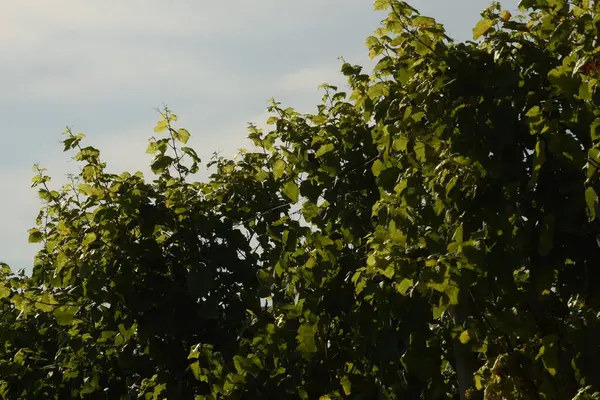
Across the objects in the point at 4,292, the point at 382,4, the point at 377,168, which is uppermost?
the point at 4,292

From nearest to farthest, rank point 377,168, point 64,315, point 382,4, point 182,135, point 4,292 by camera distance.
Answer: point 382,4
point 377,168
point 64,315
point 182,135
point 4,292

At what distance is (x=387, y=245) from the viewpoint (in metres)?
4.00

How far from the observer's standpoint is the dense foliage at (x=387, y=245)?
12.2 ft

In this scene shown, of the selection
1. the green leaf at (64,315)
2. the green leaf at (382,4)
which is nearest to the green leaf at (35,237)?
the green leaf at (64,315)

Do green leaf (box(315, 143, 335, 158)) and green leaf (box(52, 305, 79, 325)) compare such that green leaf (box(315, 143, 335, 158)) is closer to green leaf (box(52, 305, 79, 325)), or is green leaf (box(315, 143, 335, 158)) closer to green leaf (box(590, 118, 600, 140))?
green leaf (box(590, 118, 600, 140))

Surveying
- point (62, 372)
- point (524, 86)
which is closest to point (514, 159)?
point (524, 86)

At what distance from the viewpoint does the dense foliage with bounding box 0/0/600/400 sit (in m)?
3.72

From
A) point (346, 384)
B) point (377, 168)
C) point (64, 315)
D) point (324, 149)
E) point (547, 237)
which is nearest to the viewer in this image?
point (547, 237)

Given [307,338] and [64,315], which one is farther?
[64,315]

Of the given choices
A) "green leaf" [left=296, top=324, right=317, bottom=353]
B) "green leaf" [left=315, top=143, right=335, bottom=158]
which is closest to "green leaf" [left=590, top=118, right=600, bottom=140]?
"green leaf" [left=315, top=143, right=335, bottom=158]

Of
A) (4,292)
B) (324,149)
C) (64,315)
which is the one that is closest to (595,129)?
(324,149)

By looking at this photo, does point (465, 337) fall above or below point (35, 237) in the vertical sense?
below

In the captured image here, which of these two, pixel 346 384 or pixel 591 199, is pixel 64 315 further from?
pixel 591 199

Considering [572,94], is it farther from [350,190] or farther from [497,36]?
[350,190]
